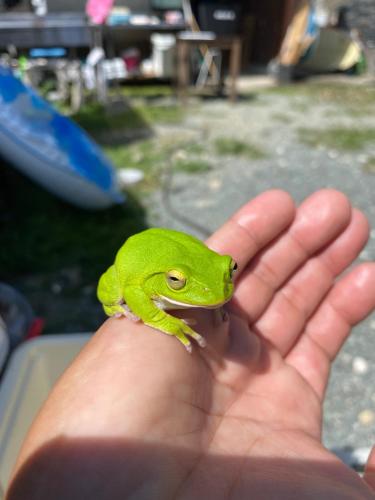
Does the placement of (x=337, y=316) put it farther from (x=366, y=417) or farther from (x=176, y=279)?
(x=176, y=279)

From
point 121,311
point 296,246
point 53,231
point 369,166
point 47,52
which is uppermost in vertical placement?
point 121,311

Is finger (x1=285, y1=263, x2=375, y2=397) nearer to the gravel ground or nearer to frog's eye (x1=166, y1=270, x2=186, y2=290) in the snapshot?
the gravel ground

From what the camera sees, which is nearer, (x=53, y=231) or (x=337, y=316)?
(x=337, y=316)

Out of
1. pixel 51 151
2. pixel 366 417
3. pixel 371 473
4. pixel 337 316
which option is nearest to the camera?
pixel 371 473

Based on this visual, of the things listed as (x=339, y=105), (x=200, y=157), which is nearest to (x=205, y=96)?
(x=339, y=105)

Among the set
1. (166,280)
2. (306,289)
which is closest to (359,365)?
(306,289)

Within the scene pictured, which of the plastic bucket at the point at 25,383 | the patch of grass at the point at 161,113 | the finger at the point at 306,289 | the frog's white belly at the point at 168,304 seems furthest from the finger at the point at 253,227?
the patch of grass at the point at 161,113

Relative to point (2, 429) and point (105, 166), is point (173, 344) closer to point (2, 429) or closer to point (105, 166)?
point (2, 429)
